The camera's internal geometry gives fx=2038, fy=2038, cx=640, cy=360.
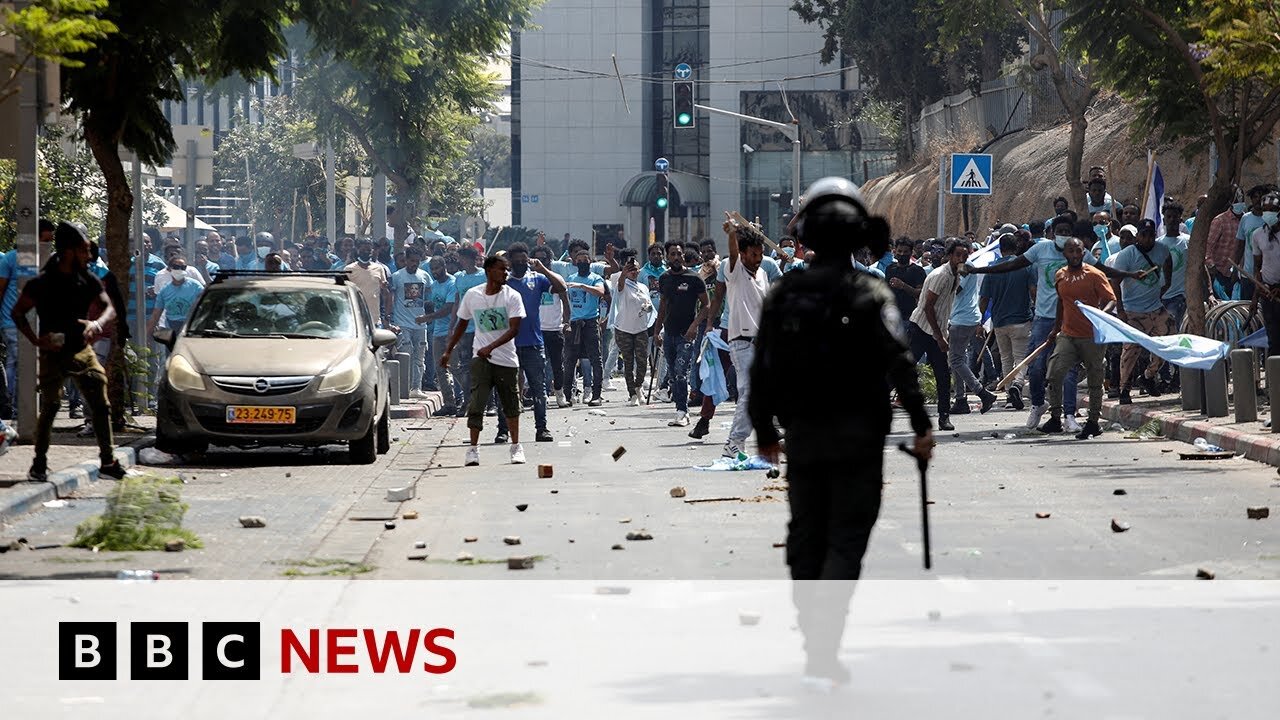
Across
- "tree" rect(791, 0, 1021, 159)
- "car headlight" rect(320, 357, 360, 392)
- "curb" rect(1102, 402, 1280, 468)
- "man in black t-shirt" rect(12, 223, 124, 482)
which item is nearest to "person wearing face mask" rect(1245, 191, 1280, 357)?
"curb" rect(1102, 402, 1280, 468)

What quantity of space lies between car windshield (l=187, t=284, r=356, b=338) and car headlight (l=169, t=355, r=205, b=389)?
2.26 feet

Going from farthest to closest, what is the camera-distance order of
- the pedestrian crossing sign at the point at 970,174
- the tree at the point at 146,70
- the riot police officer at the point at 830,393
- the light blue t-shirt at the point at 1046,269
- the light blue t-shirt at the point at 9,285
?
the pedestrian crossing sign at the point at 970,174
the light blue t-shirt at the point at 1046,269
the light blue t-shirt at the point at 9,285
the tree at the point at 146,70
the riot police officer at the point at 830,393

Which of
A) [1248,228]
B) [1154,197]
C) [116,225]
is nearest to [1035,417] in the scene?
[1248,228]

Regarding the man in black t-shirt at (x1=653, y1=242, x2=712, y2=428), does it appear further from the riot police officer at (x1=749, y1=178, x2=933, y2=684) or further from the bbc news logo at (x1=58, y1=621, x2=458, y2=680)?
the riot police officer at (x1=749, y1=178, x2=933, y2=684)

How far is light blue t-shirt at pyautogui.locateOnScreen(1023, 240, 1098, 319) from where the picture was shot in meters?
19.8

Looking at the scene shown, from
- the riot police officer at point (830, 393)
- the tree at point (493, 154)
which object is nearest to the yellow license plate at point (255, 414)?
the riot police officer at point (830, 393)

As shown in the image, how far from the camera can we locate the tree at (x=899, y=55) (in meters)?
53.2

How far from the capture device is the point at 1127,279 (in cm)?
2025

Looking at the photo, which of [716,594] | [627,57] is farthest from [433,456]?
[627,57]

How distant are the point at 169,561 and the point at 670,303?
40.1ft

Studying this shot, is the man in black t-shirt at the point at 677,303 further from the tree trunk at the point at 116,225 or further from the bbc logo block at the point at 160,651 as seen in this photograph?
the bbc logo block at the point at 160,651

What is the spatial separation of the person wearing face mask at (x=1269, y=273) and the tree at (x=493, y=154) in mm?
113407

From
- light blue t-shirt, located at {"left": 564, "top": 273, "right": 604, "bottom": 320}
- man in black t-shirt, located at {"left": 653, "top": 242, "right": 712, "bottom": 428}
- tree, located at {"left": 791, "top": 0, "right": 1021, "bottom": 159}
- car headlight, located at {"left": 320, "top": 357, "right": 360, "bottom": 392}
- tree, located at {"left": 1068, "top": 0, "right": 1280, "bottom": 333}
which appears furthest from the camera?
tree, located at {"left": 791, "top": 0, "right": 1021, "bottom": 159}

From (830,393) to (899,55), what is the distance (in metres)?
49.3
